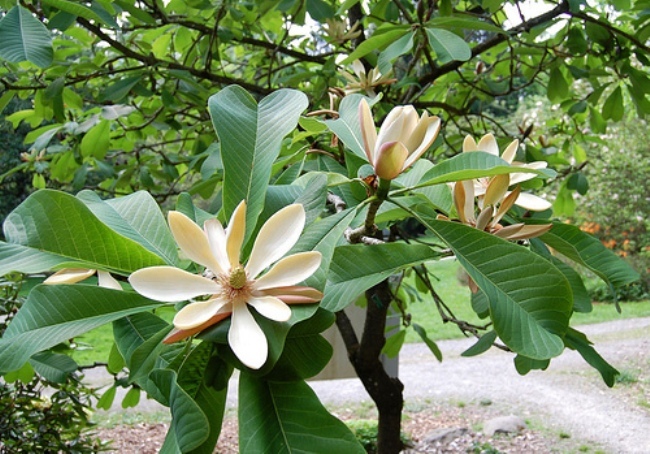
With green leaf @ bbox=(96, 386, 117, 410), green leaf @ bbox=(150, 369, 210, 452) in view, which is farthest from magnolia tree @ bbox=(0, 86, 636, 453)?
green leaf @ bbox=(96, 386, 117, 410)

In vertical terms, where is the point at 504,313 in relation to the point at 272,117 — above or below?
below

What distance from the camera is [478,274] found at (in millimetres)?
457

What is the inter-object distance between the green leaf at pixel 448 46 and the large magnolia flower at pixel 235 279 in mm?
814

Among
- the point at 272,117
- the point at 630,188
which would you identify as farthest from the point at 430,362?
the point at 272,117

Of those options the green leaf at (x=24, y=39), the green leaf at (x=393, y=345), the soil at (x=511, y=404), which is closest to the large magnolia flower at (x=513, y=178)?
the green leaf at (x=24, y=39)

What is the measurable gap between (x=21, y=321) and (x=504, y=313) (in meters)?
0.35

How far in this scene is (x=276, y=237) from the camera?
1.42 ft

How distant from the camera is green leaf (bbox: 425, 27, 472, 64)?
115 cm

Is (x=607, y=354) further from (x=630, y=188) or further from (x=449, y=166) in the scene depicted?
(x=449, y=166)

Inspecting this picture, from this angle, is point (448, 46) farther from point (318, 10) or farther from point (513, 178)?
point (513, 178)

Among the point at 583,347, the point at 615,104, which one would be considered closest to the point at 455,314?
the point at 615,104

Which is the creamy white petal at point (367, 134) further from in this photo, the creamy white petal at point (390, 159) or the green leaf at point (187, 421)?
the green leaf at point (187, 421)

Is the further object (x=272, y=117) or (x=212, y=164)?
(x=212, y=164)

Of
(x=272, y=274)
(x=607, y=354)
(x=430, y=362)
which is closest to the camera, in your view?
(x=272, y=274)
